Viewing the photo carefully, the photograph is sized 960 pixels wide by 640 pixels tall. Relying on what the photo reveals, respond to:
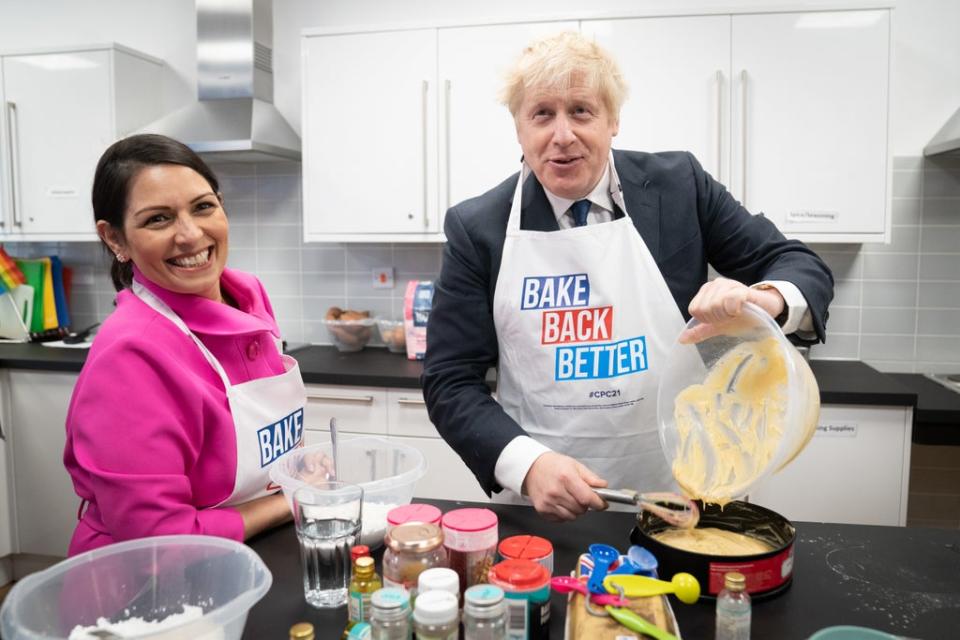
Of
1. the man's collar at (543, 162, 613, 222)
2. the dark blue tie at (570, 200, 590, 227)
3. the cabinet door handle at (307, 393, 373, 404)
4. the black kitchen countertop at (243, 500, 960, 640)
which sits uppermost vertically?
the man's collar at (543, 162, 613, 222)

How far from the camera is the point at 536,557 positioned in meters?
0.89

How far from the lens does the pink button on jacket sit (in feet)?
3.46

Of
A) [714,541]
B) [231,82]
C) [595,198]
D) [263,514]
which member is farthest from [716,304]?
[231,82]

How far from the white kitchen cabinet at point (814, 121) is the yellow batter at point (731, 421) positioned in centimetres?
160

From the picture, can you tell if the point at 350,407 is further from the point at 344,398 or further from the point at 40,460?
the point at 40,460

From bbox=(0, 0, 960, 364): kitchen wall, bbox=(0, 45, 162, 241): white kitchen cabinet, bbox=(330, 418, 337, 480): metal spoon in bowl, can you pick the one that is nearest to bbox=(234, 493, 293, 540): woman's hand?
bbox=(330, 418, 337, 480): metal spoon in bowl

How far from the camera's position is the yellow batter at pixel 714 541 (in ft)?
3.43

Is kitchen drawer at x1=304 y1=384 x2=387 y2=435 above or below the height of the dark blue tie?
below

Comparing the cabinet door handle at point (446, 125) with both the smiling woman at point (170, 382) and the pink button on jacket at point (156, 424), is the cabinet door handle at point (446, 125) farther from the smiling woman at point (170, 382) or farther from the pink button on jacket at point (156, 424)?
the pink button on jacket at point (156, 424)

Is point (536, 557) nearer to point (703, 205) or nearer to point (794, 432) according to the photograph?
point (794, 432)

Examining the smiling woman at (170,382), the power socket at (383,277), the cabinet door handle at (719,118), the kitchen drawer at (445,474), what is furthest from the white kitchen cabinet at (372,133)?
the smiling woman at (170,382)

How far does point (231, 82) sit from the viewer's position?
120 inches

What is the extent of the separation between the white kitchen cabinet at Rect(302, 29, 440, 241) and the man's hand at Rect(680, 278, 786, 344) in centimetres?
180

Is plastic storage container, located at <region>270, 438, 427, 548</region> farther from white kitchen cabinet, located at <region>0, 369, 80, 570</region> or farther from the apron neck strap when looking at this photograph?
white kitchen cabinet, located at <region>0, 369, 80, 570</region>
